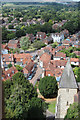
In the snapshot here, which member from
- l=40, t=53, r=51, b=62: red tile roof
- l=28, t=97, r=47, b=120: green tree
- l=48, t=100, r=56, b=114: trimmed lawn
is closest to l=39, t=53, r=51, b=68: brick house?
l=40, t=53, r=51, b=62: red tile roof

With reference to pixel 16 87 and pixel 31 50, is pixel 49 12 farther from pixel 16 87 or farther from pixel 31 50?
pixel 16 87

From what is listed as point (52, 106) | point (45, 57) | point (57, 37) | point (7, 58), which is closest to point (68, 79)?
point (52, 106)

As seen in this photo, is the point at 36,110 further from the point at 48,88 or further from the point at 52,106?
the point at 48,88

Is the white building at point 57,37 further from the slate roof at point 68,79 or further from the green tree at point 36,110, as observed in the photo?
the slate roof at point 68,79

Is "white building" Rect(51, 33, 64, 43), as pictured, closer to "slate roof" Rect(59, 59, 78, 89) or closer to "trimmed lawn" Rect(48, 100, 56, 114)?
"trimmed lawn" Rect(48, 100, 56, 114)

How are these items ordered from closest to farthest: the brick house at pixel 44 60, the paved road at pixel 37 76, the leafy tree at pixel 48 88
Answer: the leafy tree at pixel 48 88, the paved road at pixel 37 76, the brick house at pixel 44 60

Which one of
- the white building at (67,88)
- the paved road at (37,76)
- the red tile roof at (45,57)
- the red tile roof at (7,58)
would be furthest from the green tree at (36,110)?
the red tile roof at (7,58)

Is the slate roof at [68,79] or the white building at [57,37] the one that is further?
the white building at [57,37]

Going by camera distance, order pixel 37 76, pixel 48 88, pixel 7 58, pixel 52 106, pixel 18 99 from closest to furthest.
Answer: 1. pixel 18 99
2. pixel 52 106
3. pixel 48 88
4. pixel 37 76
5. pixel 7 58
